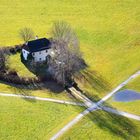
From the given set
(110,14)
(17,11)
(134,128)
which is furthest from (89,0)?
(134,128)

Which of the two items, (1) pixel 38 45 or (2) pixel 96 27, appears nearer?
(1) pixel 38 45

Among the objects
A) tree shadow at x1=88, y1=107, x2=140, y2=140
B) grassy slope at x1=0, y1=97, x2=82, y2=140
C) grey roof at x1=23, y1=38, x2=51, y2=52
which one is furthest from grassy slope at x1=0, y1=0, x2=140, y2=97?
grassy slope at x1=0, y1=97, x2=82, y2=140

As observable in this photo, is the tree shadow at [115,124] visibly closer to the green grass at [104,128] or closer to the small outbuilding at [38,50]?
the green grass at [104,128]

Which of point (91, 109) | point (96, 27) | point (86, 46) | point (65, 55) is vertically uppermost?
point (65, 55)

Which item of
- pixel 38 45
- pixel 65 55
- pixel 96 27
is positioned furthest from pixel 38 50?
pixel 96 27

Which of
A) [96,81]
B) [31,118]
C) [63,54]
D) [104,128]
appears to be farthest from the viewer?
[63,54]

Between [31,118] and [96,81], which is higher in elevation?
[96,81]

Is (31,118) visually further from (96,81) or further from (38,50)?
(38,50)
